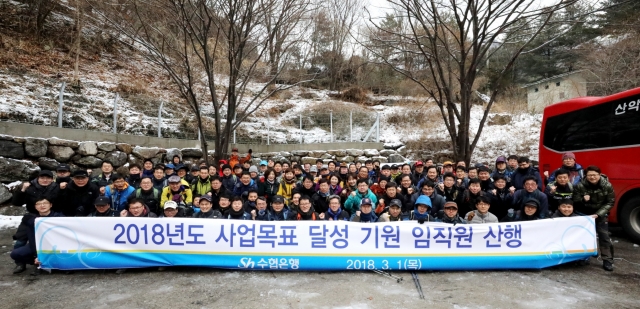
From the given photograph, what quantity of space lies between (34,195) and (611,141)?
10206 millimetres

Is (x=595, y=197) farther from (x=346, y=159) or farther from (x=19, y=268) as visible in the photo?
(x=346, y=159)

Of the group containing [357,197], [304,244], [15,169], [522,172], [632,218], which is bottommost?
[304,244]

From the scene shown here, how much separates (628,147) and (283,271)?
21.8 feet

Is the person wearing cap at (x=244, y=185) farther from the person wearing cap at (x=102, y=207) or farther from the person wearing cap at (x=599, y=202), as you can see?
the person wearing cap at (x=599, y=202)

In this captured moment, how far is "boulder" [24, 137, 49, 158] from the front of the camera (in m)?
8.48

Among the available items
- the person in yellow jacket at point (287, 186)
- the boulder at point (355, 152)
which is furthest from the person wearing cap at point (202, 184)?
the boulder at point (355, 152)

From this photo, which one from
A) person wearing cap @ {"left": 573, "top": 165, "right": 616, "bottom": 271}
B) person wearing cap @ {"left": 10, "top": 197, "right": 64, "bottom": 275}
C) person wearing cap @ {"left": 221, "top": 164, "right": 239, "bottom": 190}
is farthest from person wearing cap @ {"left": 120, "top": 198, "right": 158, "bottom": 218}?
person wearing cap @ {"left": 573, "top": 165, "right": 616, "bottom": 271}

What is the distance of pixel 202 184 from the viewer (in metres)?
6.86

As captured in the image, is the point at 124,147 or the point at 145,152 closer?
the point at 124,147

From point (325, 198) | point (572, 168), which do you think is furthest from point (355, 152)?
point (572, 168)

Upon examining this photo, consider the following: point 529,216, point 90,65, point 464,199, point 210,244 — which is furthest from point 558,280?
point 90,65

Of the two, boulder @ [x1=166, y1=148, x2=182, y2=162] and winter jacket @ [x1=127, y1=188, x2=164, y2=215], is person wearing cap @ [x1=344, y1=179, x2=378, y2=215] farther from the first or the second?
boulder @ [x1=166, y1=148, x2=182, y2=162]

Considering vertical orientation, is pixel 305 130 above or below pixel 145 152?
above

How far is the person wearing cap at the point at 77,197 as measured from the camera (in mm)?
5387
